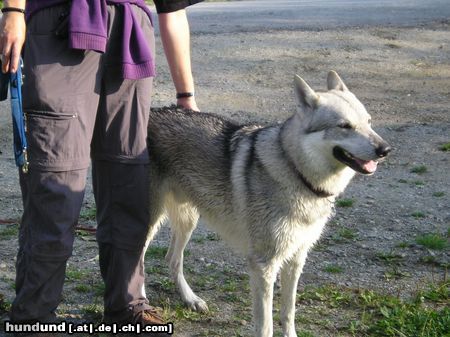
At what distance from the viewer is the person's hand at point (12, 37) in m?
2.91

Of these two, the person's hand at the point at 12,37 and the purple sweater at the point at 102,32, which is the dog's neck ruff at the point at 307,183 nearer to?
the purple sweater at the point at 102,32

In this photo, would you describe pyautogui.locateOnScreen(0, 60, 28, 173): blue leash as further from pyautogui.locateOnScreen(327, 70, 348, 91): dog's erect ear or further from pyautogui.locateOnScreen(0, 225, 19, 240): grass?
pyautogui.locateOnScreen(0, 225, 19, 240): grass

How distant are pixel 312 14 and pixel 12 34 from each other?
13.7 meters

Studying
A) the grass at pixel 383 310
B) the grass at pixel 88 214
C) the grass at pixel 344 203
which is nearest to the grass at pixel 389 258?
the grass at pixel 383 310

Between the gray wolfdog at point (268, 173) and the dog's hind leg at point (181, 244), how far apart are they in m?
0.04

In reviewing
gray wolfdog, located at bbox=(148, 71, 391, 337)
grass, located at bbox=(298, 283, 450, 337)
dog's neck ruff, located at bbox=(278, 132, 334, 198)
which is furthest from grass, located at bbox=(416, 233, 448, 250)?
dog's neck ruff, located at bbox=(278, 132, 334, 198)

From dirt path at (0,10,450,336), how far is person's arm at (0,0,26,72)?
1598 mm

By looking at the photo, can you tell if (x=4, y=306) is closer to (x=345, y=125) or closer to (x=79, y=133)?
(x=79, y=133)

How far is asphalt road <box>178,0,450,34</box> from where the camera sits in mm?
14242

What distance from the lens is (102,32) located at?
303cm

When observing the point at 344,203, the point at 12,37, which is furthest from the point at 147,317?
the point at 344,203

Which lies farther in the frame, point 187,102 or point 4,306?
point 187,102

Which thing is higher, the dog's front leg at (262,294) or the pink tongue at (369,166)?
the pink tongue at (369,166)

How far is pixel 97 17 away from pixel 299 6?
1541 cm
